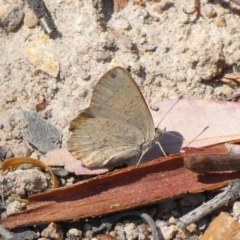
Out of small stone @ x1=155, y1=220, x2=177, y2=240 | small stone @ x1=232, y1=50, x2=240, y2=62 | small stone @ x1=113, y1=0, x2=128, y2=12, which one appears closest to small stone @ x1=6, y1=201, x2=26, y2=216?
Answer: small stone @ x1=155, y1=220, x2=177, y2=240

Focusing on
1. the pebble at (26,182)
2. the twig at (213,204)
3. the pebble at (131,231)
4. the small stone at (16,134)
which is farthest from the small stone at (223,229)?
the small stone at (16,134)

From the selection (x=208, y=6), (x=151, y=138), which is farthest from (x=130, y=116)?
(x=208, y=6)

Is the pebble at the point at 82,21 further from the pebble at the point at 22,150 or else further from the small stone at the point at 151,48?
the pebble at the point at 22,150

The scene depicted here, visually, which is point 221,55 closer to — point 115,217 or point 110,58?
point 110,58

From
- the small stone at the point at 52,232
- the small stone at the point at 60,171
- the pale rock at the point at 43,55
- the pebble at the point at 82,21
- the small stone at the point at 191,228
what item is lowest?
the small stone at the point at 191,228

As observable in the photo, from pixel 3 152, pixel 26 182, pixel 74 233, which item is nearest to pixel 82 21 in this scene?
pixel 3 152

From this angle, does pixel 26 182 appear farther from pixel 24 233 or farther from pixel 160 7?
pixel 160 7

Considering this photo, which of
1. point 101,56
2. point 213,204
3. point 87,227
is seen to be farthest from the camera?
point 101,56
